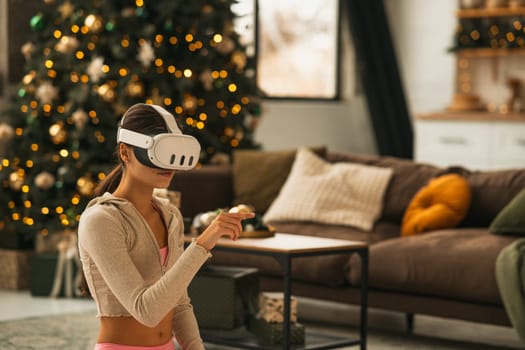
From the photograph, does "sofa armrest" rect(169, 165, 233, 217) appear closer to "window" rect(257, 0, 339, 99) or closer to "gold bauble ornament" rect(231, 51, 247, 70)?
"gold bauble ornament" rect(231, 51, 247, 70)

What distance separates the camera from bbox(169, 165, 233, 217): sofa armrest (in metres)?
4.95

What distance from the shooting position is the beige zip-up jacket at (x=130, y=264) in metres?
1.81

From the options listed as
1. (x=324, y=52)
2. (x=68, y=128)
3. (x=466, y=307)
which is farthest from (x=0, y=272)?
(x=324, y=52)

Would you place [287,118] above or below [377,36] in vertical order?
below

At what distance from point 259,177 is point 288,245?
1.52 m

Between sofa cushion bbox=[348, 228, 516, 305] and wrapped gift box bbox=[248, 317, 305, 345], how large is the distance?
54 cm

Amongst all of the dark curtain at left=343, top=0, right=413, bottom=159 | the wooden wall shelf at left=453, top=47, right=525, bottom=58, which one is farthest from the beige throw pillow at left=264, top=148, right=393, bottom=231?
the dark curtain at left=343, top=0, right=413, bottom=159

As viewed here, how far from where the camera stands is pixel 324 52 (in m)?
8.32

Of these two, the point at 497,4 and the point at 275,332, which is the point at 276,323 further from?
the point at 497,4

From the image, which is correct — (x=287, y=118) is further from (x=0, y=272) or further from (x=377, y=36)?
(x=0, y=272)

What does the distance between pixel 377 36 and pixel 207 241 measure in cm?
677

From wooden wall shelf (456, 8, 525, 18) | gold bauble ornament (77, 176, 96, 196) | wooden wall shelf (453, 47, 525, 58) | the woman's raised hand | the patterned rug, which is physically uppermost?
wooden wall shelf (456, 8, 525, 18)

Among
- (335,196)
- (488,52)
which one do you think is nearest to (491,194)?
(335,196)

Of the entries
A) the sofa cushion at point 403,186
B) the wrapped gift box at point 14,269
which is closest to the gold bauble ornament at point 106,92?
the wrapped gift box at point 14,269
